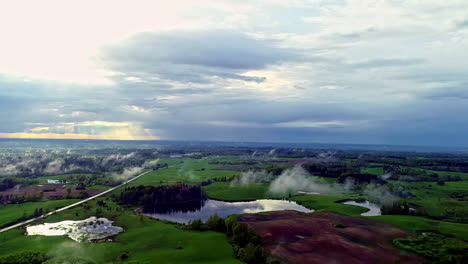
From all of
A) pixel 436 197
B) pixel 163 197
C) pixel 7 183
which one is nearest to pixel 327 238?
pixel 163 197

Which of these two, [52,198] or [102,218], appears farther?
[52,198]

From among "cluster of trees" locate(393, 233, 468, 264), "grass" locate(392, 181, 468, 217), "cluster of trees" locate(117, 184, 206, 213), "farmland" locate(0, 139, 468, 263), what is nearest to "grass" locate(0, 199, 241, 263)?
"farmland" locate(0, 139, 468, 263)

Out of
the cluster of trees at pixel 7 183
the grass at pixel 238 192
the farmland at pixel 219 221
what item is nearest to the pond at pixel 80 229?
the farmland at pixel 219 221

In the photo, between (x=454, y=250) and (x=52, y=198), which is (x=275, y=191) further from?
(x=52, y=198)

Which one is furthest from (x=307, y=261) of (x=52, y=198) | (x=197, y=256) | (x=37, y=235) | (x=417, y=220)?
(x=52, y=198)

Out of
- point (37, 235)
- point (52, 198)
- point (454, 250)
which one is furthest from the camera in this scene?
point (52, 198)

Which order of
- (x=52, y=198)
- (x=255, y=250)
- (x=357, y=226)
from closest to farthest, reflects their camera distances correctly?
1. (x=255, y=250)
2. (x=357, y=226)
3. (x=52, y=198)

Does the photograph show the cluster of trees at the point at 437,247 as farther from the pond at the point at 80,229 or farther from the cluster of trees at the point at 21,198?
the cluster of trees at the point at 21,198

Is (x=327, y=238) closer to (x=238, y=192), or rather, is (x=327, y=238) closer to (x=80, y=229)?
(x=80, y=229)
